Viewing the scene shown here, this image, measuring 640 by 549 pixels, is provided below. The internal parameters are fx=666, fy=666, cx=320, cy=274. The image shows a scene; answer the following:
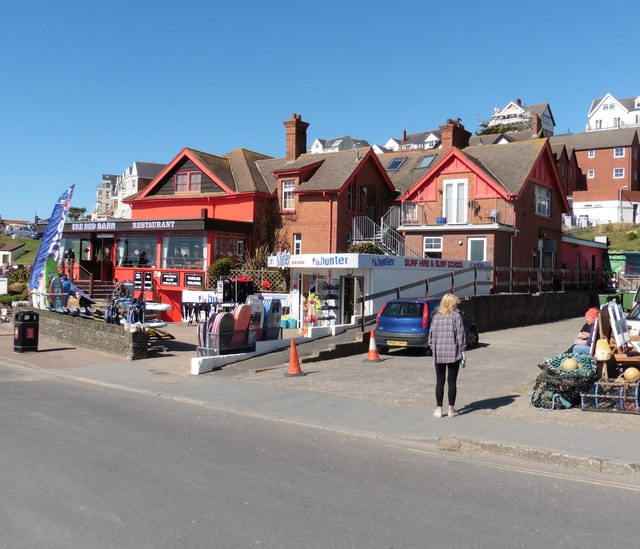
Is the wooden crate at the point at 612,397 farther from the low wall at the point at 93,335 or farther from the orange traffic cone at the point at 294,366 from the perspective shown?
the low wall at the point at 93,335

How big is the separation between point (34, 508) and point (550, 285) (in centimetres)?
2831

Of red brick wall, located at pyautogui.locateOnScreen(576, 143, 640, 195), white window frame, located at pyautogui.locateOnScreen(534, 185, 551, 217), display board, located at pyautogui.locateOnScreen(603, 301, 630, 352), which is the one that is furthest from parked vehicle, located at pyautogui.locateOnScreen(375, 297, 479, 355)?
red brick wall, located at pyautogui.locateOnScreen(576, 143, 640, 195)

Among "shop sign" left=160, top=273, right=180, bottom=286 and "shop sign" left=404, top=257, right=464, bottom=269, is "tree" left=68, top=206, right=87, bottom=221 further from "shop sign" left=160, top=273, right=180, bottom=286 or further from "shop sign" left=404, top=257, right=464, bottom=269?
"shop sign" left=404, top=257, right=464, bottom=269

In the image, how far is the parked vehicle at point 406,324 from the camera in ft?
55.4

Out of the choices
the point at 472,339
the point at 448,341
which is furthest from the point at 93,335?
the point at 448,341

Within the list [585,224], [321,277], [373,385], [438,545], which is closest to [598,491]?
[438,545]

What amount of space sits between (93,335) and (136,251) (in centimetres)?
1360

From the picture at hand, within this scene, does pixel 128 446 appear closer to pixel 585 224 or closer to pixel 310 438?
pixel 310 438

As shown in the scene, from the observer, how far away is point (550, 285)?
30859 millimetres

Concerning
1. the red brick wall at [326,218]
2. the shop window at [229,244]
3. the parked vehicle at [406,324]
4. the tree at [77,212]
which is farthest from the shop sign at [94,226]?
the tree at [77,212]

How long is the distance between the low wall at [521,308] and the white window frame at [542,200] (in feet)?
14.1

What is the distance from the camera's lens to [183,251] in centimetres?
3069

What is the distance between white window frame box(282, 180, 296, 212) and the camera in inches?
1318

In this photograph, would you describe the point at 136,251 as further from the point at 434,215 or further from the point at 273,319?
the point at 273,319
